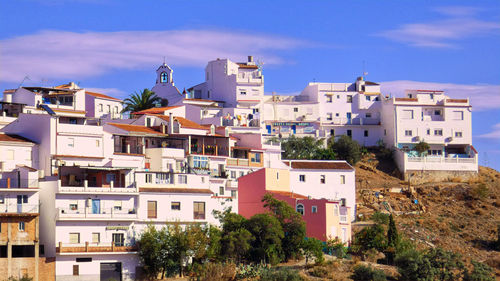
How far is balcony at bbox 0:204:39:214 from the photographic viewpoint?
59.7m

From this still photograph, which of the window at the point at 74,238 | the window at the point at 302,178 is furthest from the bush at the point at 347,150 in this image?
the window at the point at 74,238

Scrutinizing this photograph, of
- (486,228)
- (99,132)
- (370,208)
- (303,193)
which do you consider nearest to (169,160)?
(99,132)

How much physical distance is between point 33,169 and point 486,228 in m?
40.5

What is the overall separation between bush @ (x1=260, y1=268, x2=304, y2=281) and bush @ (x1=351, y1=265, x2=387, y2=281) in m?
4.44

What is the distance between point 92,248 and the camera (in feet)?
200

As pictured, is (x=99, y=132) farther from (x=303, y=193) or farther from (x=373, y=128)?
(x=373, y=128)

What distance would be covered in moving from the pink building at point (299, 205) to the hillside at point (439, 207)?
800 centimetres

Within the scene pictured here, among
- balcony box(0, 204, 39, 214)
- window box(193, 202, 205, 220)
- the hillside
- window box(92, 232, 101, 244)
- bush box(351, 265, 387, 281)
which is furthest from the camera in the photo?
the hillside

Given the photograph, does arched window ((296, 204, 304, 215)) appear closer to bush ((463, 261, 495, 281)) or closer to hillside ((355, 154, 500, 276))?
hillside ((355, 154, 500, 276))


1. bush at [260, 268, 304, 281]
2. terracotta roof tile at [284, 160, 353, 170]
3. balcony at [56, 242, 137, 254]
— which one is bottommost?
bush at [260, 268, 304, 281]

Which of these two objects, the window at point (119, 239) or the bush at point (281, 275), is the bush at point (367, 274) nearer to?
the bush at point (281, 275)

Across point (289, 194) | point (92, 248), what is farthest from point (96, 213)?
point (289, 194)

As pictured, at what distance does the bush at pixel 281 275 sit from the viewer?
201 ft

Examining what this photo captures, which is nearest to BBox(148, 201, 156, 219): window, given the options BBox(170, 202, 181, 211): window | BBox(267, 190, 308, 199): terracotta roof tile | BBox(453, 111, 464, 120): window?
BBox(170, 202, 181, 211): window
